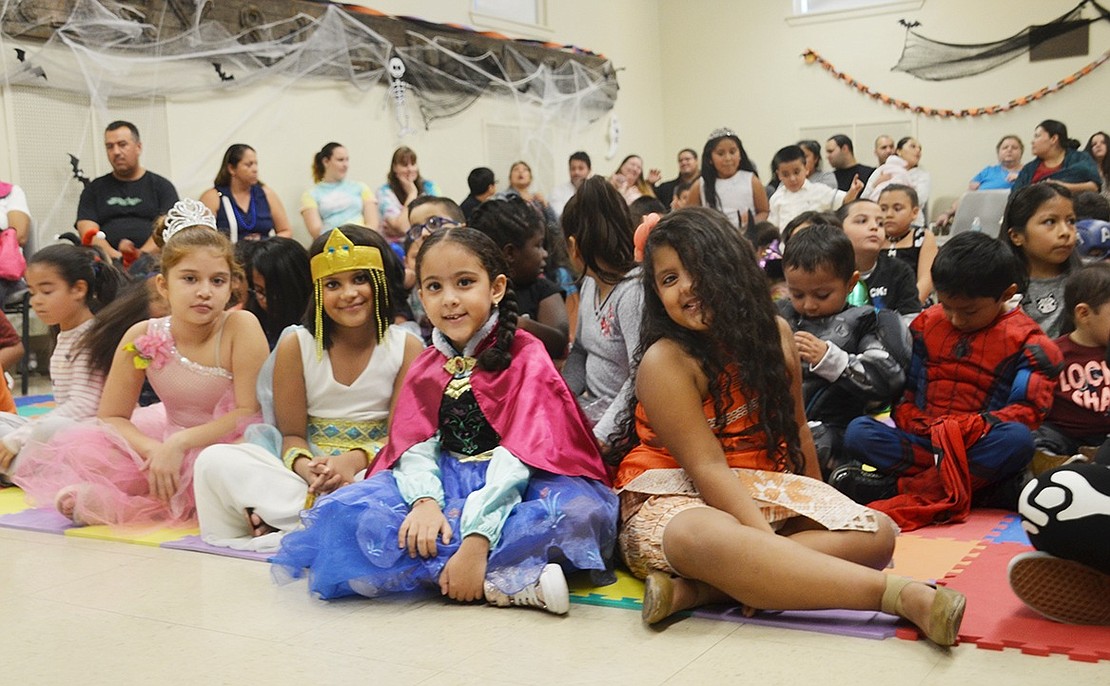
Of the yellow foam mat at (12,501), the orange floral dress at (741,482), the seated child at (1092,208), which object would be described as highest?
the seated child at (1092,208)

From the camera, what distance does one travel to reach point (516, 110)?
10570 millimetres

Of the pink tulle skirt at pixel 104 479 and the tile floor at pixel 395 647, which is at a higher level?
the pink tulle skirt at pixel 104 479

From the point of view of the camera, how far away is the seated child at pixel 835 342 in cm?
324

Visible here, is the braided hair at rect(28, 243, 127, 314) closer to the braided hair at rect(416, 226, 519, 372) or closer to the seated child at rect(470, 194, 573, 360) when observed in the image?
the seated child at rect(470, 194, 573, 360)

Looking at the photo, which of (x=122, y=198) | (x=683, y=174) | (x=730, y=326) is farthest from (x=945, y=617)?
(x=683, y=174)

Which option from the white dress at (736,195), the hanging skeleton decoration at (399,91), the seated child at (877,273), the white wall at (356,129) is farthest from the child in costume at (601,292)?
the hanging skeleton decoration at (399,91)

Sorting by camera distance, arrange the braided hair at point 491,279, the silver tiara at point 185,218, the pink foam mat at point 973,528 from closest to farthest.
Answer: the braided hair at point 491,279 → the pink foam mat at point 973,528 → the silver tiara at point 185,218

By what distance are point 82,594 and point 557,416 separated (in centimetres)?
115

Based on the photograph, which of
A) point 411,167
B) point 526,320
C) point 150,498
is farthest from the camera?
point 411,167

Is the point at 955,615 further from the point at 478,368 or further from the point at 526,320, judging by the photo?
the point at 526,320

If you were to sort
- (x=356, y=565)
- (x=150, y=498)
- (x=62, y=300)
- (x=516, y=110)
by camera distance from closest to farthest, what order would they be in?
(x=356, y=565) → (x=150, y=498) → (x=62, y=300) → (x=516, y=110)

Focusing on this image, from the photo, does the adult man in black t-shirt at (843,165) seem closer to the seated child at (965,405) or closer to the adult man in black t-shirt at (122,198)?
the adult man in black t-shirt at (122,198)

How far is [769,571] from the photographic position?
82.9 inches

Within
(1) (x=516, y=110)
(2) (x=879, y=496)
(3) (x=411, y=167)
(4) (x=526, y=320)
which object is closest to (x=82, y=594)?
(4) (x=526, y=320)
